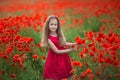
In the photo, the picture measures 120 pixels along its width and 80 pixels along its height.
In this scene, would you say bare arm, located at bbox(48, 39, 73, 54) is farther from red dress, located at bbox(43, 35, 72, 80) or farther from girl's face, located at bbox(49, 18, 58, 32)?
girl's face, located at bbox(49, 18, 58, 32)

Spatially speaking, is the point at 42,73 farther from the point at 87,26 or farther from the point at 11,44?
the point at 87,26

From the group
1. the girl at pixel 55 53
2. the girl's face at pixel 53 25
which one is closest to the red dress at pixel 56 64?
the girl at pixel 55 53

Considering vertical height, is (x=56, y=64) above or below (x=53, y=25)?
below

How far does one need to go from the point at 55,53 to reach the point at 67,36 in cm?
31

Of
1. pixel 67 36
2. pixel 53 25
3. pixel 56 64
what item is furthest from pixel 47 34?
pixel 56 64

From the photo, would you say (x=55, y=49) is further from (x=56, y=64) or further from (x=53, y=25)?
(x=53, y=25)

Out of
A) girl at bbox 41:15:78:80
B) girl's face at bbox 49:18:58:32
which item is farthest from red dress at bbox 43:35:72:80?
girl's face at bbox 49:18:58:32

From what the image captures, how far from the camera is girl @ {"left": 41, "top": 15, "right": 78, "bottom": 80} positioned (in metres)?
4.96

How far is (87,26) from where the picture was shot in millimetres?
5141

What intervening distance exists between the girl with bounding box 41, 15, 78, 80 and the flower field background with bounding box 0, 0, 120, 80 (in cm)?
8

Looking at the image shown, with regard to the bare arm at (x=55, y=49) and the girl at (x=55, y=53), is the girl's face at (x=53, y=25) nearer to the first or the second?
the girl at (x=55, y=53)

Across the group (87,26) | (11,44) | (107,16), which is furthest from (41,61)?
(107,16)

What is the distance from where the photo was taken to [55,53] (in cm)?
495

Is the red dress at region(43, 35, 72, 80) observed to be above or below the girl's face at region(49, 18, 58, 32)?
below
